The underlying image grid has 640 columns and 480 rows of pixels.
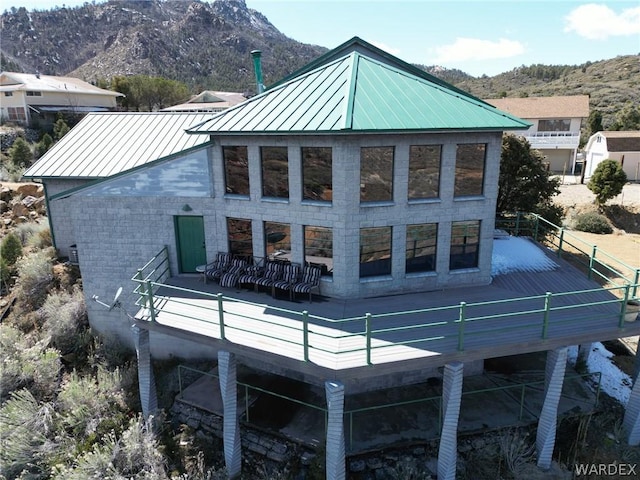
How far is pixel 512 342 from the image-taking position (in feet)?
33.4

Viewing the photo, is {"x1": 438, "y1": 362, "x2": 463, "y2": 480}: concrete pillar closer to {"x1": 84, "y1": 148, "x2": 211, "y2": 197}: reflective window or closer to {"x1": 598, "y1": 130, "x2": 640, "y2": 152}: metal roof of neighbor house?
{"x1": 84, "y1": 148, "x2": 211, "y2": 197}: reflective window

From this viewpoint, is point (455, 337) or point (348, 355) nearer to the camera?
point (348, 355)

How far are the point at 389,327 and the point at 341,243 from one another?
8.51 ft

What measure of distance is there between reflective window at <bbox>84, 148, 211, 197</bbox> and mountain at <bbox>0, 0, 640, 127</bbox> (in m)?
85.0

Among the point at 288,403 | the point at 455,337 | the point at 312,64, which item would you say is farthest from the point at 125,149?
the point at 455,337

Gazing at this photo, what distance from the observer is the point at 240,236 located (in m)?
13.8

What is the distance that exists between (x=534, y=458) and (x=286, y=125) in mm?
10392

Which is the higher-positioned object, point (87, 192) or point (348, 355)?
point (87, 192)

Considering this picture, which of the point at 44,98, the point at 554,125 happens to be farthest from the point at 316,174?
the point at 44,98

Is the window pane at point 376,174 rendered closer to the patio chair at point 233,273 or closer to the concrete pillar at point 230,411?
the patio chair at point 233,273

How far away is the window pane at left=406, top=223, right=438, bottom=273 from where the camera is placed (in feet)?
41.8

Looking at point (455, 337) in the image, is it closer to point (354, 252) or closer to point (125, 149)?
point (354, 252)

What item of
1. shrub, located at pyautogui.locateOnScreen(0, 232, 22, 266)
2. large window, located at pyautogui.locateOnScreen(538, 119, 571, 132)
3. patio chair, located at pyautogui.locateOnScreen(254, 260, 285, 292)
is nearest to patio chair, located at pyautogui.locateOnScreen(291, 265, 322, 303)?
patio chair, located at pyautogui.locateOnScreen(254, 260, 285, 292)

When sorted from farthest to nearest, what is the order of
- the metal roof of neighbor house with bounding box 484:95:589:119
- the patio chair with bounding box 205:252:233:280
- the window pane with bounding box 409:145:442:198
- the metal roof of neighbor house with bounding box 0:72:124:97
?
the metal roof of neighbor house with bounding box 0:72:124:97 < the metal roof of neighbor house with bounding box 484:95:589:119 < the patio chair with bounding box 205:252:233:280 < the window pane with bounding box 409:145:442:198
